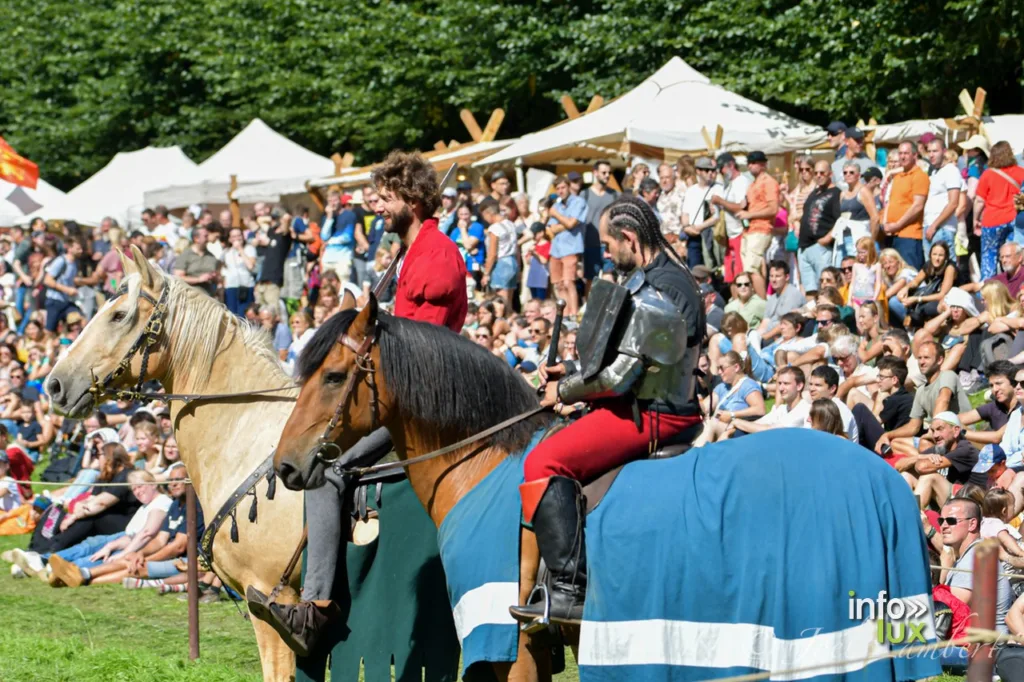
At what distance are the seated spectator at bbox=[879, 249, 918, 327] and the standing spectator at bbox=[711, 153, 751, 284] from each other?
8.31ft

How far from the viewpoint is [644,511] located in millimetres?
5445

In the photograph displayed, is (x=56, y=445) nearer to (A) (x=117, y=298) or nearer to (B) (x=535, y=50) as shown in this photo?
(A) (x=117, y=298)

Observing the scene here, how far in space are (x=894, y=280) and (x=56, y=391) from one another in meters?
9.43

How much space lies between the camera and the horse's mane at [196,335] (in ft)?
24.5

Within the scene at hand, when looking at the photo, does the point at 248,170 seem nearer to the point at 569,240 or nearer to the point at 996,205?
the point at 569,240

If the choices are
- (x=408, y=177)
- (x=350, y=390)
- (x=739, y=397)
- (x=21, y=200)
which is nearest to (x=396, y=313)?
(x=408, y=177)

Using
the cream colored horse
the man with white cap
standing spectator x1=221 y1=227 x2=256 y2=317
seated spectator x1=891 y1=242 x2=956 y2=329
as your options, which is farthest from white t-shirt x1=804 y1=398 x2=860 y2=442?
standing spectator x1=221 y1=227 x2=256 y2=317

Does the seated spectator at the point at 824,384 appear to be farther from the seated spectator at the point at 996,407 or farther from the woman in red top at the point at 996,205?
the woman in red top at the point at 996,205

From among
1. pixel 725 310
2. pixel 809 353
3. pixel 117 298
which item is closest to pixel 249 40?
pixel 725 310

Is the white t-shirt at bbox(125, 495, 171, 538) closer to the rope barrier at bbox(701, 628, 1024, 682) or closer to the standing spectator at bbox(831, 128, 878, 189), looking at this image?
the standing spectator at bbox(831, 128, 878, 189)

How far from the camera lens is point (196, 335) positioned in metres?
7.48

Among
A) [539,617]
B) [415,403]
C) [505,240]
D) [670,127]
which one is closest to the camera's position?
[539,617]

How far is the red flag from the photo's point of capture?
21.5 m

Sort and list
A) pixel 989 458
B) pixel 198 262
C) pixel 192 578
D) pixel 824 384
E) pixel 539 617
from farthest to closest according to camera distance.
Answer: pixel 198 262 → pixel 824 384 → pixel 989 458 → pixel 192 578 → pixel 539 617
